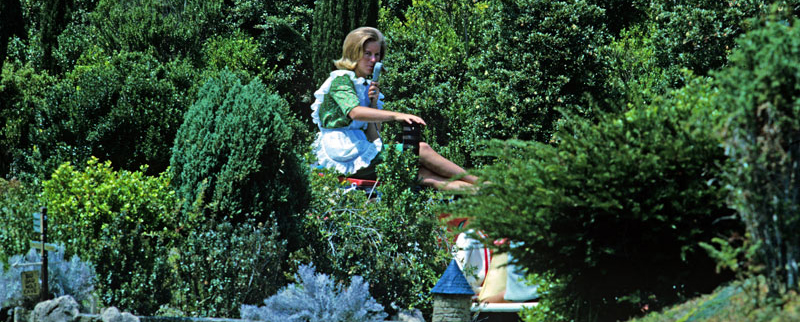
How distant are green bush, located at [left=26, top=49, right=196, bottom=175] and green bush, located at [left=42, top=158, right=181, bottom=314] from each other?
2.71m

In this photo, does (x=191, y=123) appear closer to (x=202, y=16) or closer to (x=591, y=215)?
(x=591, y=215)

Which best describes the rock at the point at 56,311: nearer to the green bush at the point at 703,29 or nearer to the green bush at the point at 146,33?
the green bush at the point at 146,33

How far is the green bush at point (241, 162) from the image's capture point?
805 centimetres

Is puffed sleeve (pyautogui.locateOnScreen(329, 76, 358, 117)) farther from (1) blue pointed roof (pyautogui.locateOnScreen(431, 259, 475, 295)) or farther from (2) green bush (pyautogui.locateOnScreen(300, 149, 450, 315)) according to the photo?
(1) blue pointed roof (pyautogui.locateOnScreen(431, 259, 475, 295))

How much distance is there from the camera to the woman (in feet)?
30.9

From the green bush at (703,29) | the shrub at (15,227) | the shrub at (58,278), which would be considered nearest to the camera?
the shrub at (58,278)

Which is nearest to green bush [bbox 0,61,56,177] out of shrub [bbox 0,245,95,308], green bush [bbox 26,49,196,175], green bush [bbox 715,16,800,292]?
green bush [bbox 26,49,196,175]

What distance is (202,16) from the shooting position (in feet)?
72.2

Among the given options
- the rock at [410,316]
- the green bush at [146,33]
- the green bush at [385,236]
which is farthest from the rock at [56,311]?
the green bush at [146,33]

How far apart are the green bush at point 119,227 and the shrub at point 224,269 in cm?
19

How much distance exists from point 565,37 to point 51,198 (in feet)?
31.0

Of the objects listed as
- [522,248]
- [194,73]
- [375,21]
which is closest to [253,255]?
[522,248]

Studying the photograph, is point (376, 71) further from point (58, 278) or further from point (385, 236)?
point (58, 278)

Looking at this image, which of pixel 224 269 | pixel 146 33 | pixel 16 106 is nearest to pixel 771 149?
pixel 224 269
